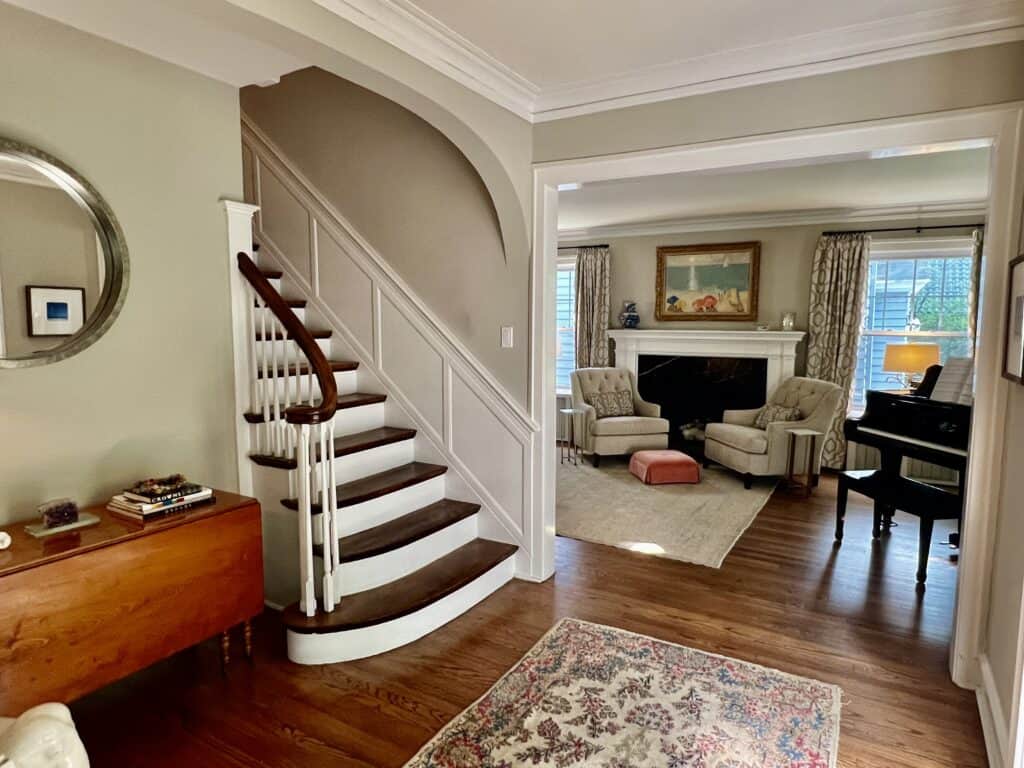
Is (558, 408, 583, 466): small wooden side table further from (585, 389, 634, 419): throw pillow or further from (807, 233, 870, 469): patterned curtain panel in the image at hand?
(807, 233, 870, 469): patterned curtain panel

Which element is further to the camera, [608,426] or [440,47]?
[608,426]

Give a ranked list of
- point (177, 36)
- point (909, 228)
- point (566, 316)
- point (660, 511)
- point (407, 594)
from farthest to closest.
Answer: point (566, 316) < point (909, 228) < point (660, 511) < point (407, 594) < point (177, 36)

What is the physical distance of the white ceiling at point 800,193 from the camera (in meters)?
4.19

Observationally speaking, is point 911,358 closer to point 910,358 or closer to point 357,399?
point 910,358

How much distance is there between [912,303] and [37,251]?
6363 mm

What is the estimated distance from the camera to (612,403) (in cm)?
646

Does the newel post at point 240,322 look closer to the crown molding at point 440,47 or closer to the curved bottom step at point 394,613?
the curved bottom step at point 394,613

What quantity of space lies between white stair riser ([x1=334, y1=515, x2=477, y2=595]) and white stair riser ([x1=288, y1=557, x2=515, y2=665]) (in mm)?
221

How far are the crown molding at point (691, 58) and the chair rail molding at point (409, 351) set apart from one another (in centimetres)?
129

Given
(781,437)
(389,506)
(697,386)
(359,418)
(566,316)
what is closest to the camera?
(389,506)

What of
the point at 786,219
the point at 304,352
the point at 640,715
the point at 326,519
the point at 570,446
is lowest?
the point at 640,715

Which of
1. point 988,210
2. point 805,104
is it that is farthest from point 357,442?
point 988,210

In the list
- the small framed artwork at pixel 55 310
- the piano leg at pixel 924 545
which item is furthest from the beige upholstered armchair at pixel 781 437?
the small framed artwork at pixel 55 310

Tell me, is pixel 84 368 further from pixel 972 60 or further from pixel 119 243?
pixel 972 60
